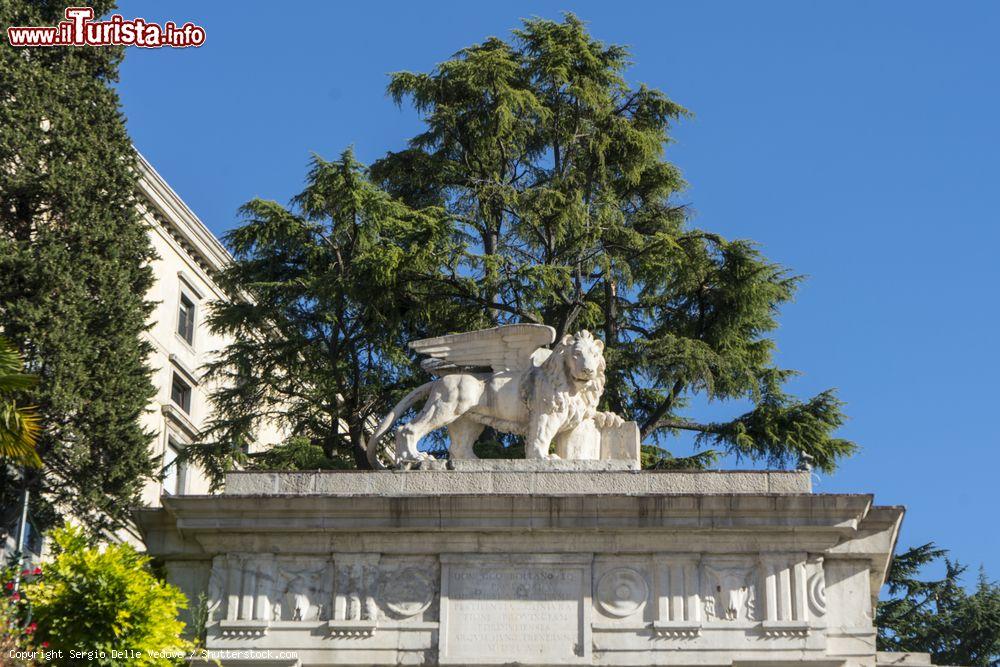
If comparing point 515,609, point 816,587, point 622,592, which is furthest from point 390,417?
point 816,587

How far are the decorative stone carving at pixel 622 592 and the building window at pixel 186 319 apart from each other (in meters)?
25.7

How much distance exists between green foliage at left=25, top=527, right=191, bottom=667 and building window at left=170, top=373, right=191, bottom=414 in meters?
24.2

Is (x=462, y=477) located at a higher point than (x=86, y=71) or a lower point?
lower

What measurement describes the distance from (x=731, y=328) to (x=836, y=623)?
1212 cm

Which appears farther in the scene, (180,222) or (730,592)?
(180,222)

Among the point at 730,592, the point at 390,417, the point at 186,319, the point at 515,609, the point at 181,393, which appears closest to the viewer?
the point at 515,609

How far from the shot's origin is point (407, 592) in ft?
73.2

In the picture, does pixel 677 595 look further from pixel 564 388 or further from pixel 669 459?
pixel 669 459

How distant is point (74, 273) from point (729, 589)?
44.8 feet

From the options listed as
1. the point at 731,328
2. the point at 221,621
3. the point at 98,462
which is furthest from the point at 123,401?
the point at 731,328

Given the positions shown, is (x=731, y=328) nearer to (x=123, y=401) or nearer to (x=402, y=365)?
(x=402, y=365)

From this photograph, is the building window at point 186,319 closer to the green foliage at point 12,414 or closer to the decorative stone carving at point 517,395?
the decorative stone carving at point 517,395

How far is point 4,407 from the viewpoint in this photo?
2206 cm

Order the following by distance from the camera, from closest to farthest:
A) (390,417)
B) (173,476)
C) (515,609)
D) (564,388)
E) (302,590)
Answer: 1. (515,609)
2. (302,590)
3. (564,388)
4. (390,417)
5. (173,476)
